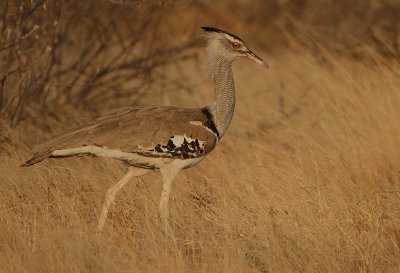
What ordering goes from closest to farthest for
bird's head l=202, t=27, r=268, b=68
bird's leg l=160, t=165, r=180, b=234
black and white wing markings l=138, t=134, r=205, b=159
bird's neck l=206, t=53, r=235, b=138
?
bird's leg l=160, t=165, r=180, b=234 < black and white wing markings l=138, t=134, r=205, b=159 < bird's neck l=206, t=53, r=235, b=138 < bird's head l=202, t=27, r=268, b=68

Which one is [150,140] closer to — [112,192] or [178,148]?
[178,148]

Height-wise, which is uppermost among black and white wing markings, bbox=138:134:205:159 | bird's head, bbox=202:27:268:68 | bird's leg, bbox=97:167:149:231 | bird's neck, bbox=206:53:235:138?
bird's head, bbox=202:27:268:68

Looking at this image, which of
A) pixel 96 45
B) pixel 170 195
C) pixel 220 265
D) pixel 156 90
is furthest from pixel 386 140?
pixel 96 45

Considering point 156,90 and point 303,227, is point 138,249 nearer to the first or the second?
point 303,227

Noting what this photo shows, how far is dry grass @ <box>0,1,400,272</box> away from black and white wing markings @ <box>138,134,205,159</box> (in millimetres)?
283

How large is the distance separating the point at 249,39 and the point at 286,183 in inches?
217

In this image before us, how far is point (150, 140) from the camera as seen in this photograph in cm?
531

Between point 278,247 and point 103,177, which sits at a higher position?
point 278,247

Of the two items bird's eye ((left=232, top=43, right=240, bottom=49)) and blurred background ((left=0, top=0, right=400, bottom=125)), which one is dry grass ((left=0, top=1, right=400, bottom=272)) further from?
bird's eye ((left=232, top=43, right=240, bottom=49))

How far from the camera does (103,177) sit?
5965 mm

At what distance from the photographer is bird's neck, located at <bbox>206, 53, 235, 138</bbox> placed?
18.7 feet

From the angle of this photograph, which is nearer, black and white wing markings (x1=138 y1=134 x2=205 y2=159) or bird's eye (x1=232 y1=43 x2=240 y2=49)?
black and white wing markings (x1=138 y1=134 x2=205 y2=159)

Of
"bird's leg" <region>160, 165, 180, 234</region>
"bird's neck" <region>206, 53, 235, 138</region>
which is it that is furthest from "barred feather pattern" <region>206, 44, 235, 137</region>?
"bird's leg" <region>160, 165, 180, 234</region>

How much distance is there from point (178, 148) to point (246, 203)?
53cm
